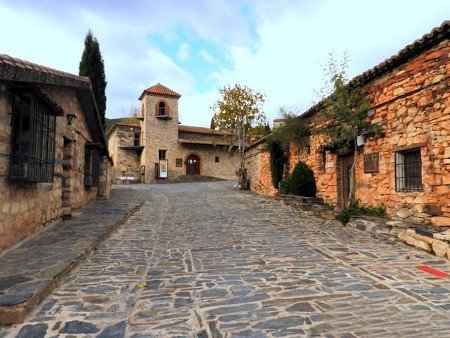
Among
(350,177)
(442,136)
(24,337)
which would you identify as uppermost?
(442,136)

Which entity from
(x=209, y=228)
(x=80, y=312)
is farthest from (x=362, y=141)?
(x=80, y=312)

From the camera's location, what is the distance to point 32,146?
17.4 ft

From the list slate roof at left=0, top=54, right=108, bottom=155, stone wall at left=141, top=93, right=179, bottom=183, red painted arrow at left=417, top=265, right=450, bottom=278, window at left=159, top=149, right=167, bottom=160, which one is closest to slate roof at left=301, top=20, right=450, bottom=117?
red painted arrow at left=417, top=265, right=450, bottom=278

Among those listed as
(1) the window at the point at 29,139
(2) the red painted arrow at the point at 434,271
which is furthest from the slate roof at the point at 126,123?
(2) the red painted arrow at the point at 434,271

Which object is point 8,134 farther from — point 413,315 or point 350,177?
point 350,177

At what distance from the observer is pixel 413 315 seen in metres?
3.18

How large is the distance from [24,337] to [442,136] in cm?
692

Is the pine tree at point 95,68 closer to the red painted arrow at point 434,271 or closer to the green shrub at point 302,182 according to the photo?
the green shrub at point 302,182

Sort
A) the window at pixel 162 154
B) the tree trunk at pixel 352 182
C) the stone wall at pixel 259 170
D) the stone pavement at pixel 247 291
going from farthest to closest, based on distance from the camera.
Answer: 1. the window at pixel 162 154
2. the stone wall at pixel 259 170
3. the tree trunk at pixel 352 182
4. the stone pavement at pixel 247 291

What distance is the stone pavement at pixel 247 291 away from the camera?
2928 mm

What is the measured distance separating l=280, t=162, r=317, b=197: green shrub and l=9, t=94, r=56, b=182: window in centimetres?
835

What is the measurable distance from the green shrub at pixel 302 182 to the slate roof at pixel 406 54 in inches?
155

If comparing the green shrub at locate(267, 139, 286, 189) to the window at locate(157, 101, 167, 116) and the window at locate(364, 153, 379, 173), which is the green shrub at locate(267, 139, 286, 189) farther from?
the window at locate(157, 101, 167, 116)

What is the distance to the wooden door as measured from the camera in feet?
32.6
